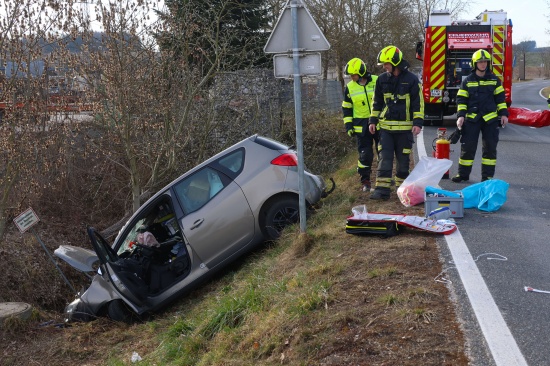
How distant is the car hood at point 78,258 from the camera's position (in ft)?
25.7

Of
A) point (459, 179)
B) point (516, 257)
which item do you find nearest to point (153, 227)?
point (459, 179)

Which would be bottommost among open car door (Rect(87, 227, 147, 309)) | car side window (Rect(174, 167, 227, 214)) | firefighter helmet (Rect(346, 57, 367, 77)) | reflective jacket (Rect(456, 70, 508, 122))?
open car door (Rect(87, 227, 147, 309))

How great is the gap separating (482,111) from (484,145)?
47 centimetres

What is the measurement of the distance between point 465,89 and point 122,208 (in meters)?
9.86

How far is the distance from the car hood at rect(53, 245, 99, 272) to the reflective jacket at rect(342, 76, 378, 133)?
12.9ft

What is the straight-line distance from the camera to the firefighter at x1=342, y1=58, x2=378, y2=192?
9.29 meters

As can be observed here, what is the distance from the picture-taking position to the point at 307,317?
492 centimetres

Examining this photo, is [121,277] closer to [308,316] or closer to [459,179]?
[308,316]

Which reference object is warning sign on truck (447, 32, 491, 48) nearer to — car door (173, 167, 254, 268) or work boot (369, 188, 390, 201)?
work boot (369, 188, 390, 201)

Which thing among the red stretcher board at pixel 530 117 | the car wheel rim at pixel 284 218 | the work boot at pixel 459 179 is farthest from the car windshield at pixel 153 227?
the red stretcher board at pixel 530 117

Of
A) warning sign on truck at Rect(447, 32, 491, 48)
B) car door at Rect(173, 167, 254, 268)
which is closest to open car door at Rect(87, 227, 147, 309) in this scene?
car door at Rect(173, 167, 254, 268)

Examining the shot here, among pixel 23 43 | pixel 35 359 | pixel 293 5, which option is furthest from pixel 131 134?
pixel 293 5

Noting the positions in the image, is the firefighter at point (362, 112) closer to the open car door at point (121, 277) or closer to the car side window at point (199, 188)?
the car side window at point (199, 188)

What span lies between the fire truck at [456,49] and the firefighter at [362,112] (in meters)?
8.51
